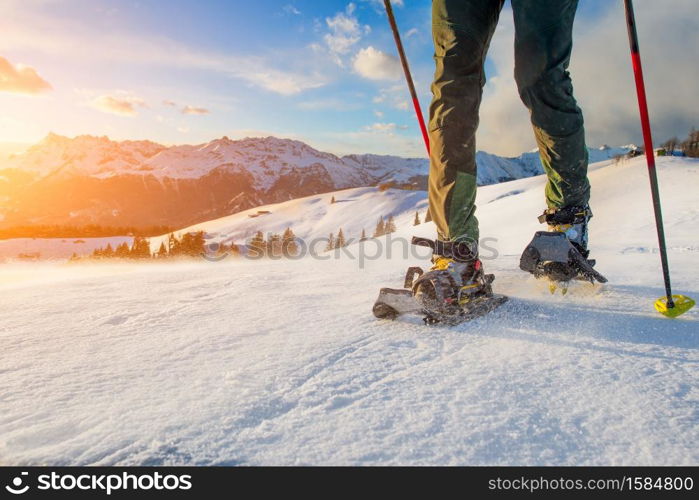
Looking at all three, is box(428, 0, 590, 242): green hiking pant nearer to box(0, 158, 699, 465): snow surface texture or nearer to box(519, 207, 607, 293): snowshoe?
box(519, 207, 607, 293): snowshoe

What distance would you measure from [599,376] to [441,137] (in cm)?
132

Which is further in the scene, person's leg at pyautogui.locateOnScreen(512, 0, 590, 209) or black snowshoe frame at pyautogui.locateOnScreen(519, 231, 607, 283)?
black snowshoe frame at pyautogui.locateOnScreen(519, 231, 607, 283)

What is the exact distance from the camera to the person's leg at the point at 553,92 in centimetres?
202

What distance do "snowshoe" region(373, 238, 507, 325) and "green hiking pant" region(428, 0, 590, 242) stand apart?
4.4 inches

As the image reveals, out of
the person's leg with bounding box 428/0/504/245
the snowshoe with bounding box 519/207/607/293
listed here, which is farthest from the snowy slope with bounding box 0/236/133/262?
the snowshoe with bounding box 519/207/607/293

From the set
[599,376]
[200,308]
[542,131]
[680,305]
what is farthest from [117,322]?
[680,305]

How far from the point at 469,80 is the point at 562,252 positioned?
1.02 meters

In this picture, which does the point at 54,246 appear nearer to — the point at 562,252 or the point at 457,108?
the point at 457,108

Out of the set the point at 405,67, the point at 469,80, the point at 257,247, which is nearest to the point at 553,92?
the point at 469,80

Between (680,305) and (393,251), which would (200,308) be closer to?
(680,305)

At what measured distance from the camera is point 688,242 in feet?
11.2

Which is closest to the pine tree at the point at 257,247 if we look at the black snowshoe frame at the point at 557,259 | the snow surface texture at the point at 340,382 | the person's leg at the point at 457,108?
the snow surface texture at the point at 340,382

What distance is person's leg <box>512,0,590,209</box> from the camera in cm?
202

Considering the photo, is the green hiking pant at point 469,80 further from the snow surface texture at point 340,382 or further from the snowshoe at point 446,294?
the snow surface texture at point 340,382
